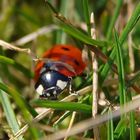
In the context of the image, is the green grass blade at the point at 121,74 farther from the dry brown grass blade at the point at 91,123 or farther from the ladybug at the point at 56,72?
the ladybug at the point at 56,72

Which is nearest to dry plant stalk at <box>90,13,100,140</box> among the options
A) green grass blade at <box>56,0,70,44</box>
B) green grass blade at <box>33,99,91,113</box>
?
green grass blade at <box>33,99,91,113</box>

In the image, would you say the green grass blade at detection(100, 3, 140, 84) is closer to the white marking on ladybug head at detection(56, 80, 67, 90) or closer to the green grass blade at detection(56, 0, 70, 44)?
the white marking on ladybug head at detection(56, 80, 67, 90)

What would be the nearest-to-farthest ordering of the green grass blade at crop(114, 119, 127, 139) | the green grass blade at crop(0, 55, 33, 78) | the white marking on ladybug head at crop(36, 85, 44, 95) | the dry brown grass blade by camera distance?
1. the dry brown grass blade
2. the green grass blade at crop(114, 119, 127, 139)
3. the green grass blade at crop(0, 55, 33, 78)
4. the white marking on ladybug head at crop(36, 85, 44, 95)

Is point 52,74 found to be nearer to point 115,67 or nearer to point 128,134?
point 115,67

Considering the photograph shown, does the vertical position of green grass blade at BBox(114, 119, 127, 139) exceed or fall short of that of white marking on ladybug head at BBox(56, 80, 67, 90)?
it falls short


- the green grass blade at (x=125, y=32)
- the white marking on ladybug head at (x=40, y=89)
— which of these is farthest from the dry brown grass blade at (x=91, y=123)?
the white marking on ladybug head at (x=40, y=89)

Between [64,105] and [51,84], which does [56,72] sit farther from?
[64,105]
